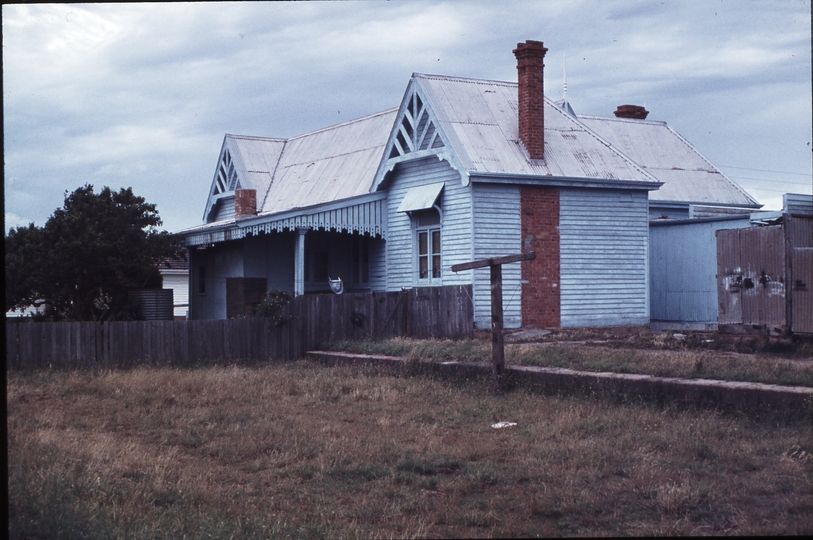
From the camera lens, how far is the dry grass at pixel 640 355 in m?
11.5

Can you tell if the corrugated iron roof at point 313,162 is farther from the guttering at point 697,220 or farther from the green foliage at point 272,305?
the guttering at point 697,220

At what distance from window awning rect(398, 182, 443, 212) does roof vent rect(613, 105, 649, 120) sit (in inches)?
608

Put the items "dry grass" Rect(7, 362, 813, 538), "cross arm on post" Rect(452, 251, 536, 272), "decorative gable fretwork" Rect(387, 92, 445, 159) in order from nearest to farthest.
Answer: "dry grass" Rect(7, 362, 813, 538)
"cross arm on post" Rect(452, 251, 536, 272)
"decorative gable fretwork" Rect(387, 92, 445, 159)

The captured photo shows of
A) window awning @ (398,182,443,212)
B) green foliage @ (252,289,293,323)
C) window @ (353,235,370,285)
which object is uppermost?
window awning @ (398,182,443,212)

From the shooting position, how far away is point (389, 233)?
24062 mm

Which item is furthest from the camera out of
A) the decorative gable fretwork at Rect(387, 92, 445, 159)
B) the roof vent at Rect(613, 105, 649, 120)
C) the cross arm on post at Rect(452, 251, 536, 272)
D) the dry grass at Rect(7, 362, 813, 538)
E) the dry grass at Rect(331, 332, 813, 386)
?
the roof vent at Rect(613, 105, 649, 120)

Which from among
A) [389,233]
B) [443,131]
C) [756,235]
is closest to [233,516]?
[756,235]

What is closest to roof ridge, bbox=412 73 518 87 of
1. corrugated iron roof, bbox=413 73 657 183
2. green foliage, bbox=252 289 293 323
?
corrugated iron roof, bbox=413 73 657 183

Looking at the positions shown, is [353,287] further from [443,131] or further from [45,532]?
[45,532]

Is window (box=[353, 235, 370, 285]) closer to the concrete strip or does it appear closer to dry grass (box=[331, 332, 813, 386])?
dry grass (box=[331, 332, 813, 386])

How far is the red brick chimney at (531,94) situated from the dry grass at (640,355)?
Answer: 16.9 feet

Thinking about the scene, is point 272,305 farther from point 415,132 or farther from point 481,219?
point 415,132

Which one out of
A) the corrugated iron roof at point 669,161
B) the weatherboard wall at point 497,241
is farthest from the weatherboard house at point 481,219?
the corrugated iron roof at point 669,161

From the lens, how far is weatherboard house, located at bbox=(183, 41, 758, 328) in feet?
70.0
